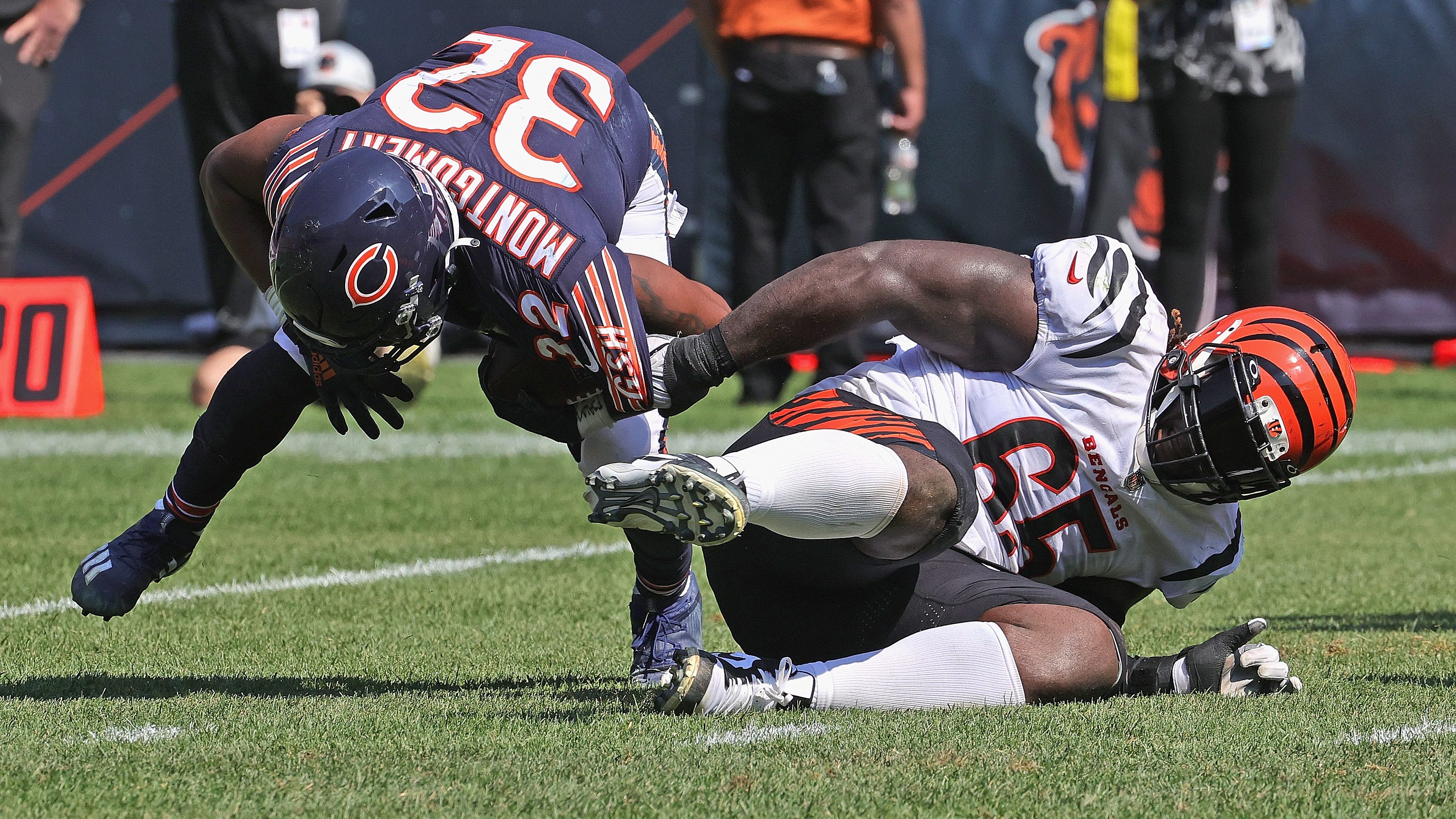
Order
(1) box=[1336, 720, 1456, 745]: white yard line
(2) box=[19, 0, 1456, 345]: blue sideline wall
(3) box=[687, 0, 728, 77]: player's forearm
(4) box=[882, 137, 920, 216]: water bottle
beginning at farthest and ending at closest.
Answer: (2) box=[19, 0, 1456, 345]: blue sideline wall → (4) box=[882, 137, 920, 216]: water bottle → (3) box=[687, 0, 728, 77]: player's forearm → (1) box=[1336, 720, 1456, 745]: white yard line

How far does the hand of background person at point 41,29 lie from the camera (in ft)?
23.9

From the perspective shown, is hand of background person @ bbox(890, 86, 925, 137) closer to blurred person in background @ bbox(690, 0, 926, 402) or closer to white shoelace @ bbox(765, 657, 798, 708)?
blurred person in background @ bbox(690, 0, 926, 402)

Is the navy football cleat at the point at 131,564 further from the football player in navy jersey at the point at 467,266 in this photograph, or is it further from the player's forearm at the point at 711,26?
the player's forearm at the point at 711,26

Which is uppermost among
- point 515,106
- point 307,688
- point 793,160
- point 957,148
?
point 515,106

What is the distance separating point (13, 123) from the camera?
7.32 meters

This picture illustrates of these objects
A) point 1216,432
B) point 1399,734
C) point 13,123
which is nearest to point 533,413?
point 1216,432

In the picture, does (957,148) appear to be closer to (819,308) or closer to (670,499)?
(819,308)

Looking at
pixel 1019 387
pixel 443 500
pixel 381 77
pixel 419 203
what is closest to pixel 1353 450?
pixel 443 500

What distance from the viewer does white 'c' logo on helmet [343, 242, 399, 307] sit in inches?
104

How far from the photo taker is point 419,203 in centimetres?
272

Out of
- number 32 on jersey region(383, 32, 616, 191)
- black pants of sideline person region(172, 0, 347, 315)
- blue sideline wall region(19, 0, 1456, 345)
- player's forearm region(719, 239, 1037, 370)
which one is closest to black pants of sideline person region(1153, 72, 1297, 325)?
→ blue sideline wall region(19, 0, 1456, 345)

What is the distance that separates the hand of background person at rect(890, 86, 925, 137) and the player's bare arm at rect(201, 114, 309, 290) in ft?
15.5

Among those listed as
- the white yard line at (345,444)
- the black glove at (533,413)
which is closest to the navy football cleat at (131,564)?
the black glove at (533,413)

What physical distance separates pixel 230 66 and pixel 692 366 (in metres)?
5.37
